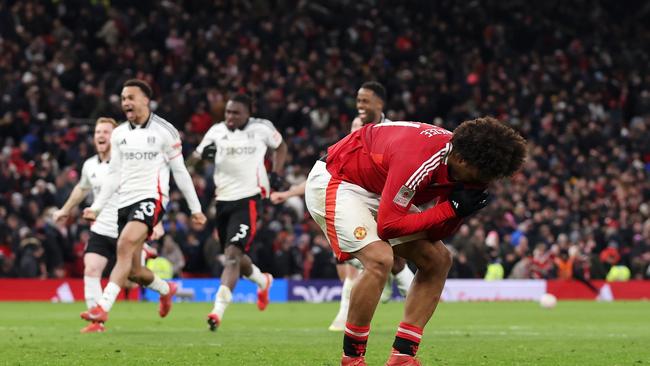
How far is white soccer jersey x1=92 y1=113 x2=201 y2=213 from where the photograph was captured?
43.8ft

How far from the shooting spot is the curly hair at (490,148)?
7547mm

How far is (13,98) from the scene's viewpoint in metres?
27.0

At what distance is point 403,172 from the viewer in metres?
7.62

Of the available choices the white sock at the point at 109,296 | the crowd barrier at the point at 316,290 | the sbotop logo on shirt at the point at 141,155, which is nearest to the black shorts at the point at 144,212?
the sbotop logo on shirt at the point at 141,155

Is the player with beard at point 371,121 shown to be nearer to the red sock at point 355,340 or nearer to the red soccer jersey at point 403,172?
the red soccer jersey at point 403,172

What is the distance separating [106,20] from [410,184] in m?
25.2

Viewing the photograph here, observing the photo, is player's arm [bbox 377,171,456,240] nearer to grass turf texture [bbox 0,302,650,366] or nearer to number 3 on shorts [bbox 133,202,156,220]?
grass turf texture [bbox 0,302,650,366]

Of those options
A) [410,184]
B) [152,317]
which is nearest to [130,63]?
[152,317]

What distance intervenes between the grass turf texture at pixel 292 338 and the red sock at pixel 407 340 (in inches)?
40.0

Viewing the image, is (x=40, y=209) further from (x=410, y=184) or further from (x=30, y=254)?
(x=410, y=184)

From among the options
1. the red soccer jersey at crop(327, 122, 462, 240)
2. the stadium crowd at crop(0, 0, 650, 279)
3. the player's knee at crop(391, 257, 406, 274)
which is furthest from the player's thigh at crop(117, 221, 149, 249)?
the stadium crowd at crop(0, 0, 650, 279)

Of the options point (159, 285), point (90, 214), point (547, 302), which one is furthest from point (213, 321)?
point (547, 302)

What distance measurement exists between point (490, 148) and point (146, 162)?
21.6 feet

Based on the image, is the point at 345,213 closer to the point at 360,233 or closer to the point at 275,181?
the point at 360,233
